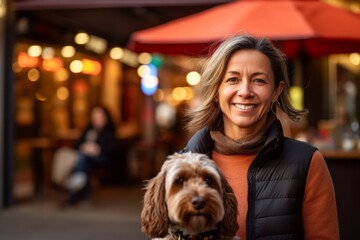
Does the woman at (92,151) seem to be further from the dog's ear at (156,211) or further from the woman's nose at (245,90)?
the dog's ear at (156,211)

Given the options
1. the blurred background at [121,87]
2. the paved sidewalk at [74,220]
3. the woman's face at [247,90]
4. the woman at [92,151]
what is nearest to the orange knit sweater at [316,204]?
the woman's face at [247,90]

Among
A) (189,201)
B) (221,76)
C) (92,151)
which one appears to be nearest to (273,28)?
(221,76)

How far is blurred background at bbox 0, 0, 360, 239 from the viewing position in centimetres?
768

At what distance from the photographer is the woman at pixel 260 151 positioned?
299 cm

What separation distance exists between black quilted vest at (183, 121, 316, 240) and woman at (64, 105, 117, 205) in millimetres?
9571

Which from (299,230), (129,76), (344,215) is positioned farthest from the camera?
(129,76)

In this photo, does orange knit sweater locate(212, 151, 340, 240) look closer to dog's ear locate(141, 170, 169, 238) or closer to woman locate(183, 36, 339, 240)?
woman locate(183, 36, 339, 240)

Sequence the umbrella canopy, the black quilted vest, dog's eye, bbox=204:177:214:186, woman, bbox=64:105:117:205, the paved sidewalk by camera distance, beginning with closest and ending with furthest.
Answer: dog's eye, bbox=204:177:214:186
the black quilted vest
the umbrella canopy
the paved sidewalk
woman, bbox=64:105:117:205

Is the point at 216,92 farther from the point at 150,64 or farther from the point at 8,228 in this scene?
the point at 150,64

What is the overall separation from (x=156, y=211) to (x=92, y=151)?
1018cm

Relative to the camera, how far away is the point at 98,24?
1417 cm

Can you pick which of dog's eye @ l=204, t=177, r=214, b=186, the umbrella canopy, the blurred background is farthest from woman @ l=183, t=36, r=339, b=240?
the umbrella canopy

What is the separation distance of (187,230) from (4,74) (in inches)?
389

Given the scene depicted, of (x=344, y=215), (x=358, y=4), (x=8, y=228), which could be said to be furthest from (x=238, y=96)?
(x=358, y=4)
